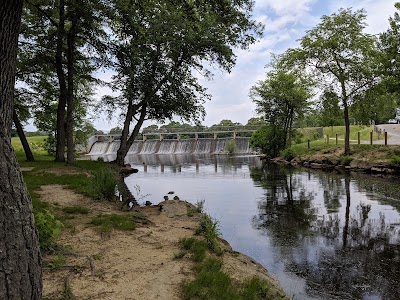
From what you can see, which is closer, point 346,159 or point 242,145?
point 346,159

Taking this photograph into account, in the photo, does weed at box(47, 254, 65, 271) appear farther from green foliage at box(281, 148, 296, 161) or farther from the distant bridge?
the distant bridge

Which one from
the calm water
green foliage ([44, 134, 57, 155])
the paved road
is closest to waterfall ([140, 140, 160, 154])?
green foliage ([44, 134, 57, 155])

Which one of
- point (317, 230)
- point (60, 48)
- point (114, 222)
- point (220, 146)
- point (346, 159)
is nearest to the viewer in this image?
point (114, 222)

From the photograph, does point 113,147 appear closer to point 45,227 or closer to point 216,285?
point 45,227

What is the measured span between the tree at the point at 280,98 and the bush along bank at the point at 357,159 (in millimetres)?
5373

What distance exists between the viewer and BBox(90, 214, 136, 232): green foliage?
21.7 feet

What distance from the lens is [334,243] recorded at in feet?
25.4

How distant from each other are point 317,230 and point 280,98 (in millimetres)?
25540

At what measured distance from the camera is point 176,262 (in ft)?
16.5

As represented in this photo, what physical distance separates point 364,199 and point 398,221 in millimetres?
3098

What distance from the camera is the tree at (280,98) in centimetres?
3203

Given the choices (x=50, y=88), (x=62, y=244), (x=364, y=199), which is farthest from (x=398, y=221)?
(x=50, y=88)

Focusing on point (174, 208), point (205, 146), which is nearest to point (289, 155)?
point (174, 208)

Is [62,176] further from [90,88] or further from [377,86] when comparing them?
[377,86]
